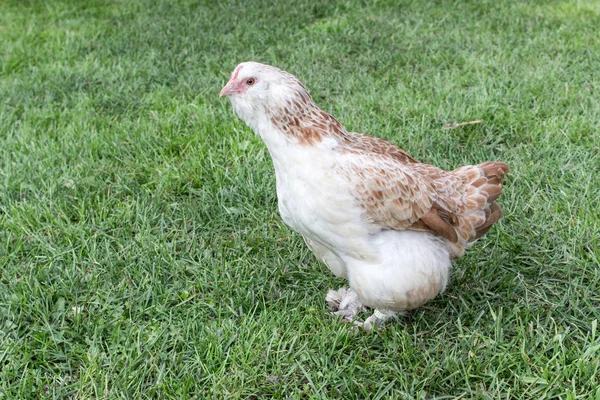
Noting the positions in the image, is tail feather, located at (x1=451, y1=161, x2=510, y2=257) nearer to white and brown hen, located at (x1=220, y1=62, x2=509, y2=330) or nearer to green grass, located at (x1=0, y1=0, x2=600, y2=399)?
white and brown hen, located at (x1=220, y1=62, x2=509, y2=330)

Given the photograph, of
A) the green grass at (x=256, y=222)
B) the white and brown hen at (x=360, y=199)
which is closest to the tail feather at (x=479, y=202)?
the white and brown hen at (x=360, y=199)

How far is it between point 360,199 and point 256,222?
4.16 feet

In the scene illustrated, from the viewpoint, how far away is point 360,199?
2.27 m

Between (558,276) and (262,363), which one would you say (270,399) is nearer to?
(262,363)

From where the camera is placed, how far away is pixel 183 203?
3553mm

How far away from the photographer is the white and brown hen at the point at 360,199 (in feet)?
7.34

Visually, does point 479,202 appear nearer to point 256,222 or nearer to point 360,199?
point 360,199

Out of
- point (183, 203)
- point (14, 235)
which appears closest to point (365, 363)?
point (183, 203)

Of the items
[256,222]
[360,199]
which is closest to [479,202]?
[360,199]

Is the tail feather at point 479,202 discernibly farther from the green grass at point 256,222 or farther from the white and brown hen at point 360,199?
the green grass at point 256,222

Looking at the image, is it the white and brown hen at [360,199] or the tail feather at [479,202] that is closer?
the white and brown hen at [360,199]

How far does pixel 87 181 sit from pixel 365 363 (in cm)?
220

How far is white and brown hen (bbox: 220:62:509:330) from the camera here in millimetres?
2236

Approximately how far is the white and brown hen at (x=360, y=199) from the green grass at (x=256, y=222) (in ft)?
1.11
